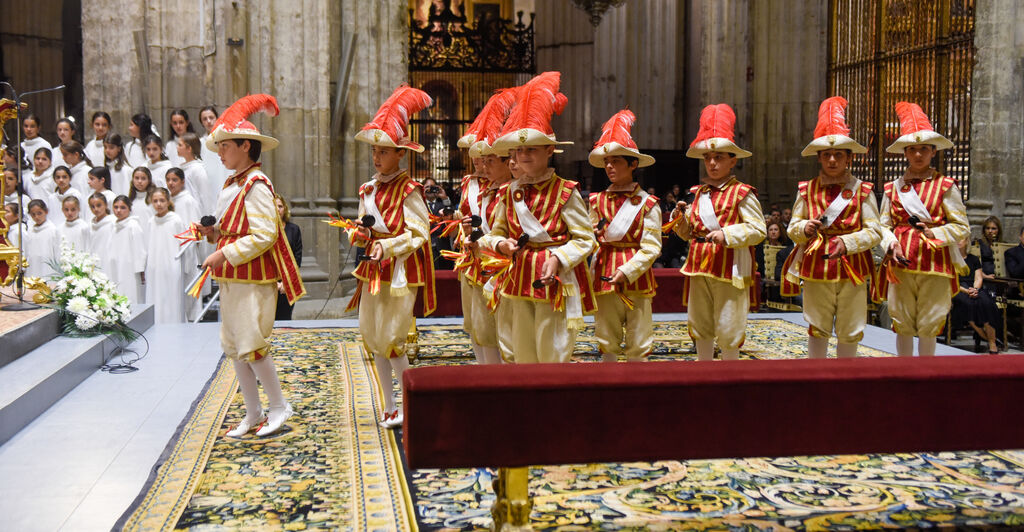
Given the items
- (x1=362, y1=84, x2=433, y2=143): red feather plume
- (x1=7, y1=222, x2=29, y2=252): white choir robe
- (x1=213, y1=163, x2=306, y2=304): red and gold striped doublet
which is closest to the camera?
(x1=213, y1=163, x2=306, y2=304): red and gold striped doublet

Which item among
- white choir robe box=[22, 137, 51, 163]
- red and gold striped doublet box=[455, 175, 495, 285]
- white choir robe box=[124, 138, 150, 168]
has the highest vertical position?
white choir robe box=[22, 137, 51, 163]

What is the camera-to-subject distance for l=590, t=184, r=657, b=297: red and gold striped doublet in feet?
17.6

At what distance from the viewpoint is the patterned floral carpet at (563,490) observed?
12.9 feet

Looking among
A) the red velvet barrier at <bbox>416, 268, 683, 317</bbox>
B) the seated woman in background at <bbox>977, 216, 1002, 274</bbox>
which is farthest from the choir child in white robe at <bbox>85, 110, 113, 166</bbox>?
the seated woman in background at <bbox>977, 216, 1002, 274</bbox>

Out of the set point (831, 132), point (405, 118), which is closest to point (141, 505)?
point (405, 118)

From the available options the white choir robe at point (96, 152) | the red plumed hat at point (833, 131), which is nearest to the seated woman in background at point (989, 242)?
the red plumed hat at point (833, 131)

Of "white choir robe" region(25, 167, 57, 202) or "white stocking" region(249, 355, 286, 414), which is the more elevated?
Result: "white choir robe" region(25, 167, 57, 202)

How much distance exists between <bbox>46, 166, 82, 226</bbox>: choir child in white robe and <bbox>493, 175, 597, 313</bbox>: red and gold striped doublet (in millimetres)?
6485

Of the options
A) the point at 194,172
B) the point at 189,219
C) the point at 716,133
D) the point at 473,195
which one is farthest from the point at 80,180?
the point at 716,133

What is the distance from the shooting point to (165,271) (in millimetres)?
9461

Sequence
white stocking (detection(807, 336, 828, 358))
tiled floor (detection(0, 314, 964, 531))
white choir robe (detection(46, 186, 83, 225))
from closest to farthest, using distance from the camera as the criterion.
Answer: tiled floor (detection(0, 314, 964, 531))
white stocking (detection(807, 336, 828, 358))
white choir robe (detection(46, 186, 83, 225))

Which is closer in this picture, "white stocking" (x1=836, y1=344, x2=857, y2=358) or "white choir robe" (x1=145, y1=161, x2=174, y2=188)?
"white stocking" (x1=836, y1=344, x2=857, y2=358)

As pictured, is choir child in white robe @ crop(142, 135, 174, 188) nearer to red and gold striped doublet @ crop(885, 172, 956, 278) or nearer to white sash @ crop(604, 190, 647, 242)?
white sash @ crop(604, 190, 647, 242)

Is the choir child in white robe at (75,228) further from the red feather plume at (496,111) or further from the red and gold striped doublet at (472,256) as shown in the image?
the red feather plume at (496,111)
